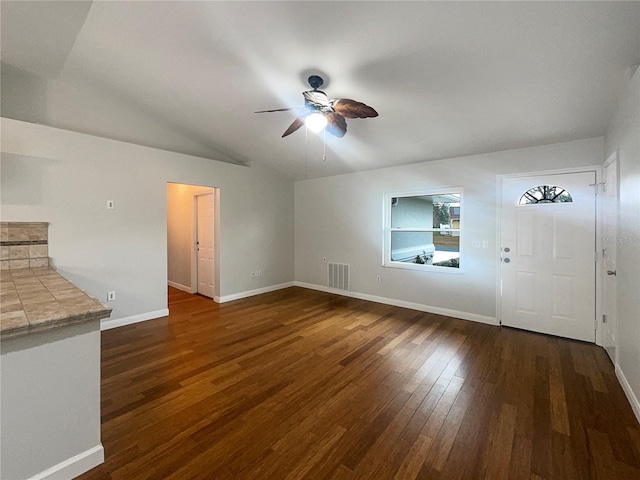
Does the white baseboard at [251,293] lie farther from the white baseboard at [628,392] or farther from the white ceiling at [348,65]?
the white baseboard at [628,392]

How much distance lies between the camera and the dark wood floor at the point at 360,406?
157 cm

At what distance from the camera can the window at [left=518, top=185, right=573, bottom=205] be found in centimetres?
333

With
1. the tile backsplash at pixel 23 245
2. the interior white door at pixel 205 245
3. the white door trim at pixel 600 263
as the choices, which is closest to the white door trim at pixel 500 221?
the white door trim at pixel 600 263

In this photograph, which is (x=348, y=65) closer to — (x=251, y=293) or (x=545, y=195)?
(x=545, y=195)

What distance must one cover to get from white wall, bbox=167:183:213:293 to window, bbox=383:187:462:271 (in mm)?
3731

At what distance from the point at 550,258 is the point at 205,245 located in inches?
219

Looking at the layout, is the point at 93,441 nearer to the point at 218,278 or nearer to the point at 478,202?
the point at 218,278

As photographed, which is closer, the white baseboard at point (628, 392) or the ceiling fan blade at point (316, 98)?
the white baseboard at point (628, 392)

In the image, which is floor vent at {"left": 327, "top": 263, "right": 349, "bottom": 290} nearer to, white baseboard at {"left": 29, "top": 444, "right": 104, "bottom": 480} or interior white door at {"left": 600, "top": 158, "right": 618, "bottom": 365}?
interior white door at {"left": 600, "top": 158, "right": 618, "bottom": 365}

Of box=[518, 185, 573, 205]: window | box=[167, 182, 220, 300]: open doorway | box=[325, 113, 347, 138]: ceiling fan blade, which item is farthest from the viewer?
box=[167, 182, 220, 300]: open doorway

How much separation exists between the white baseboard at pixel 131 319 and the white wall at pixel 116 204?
0.02 metres

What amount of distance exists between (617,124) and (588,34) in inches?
47.1

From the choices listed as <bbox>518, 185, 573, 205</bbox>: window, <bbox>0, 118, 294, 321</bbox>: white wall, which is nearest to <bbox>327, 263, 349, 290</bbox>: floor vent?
<bbox>0, 118, 294, 321</bbox>: white wall

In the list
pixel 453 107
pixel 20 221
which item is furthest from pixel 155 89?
pixel 453 107
